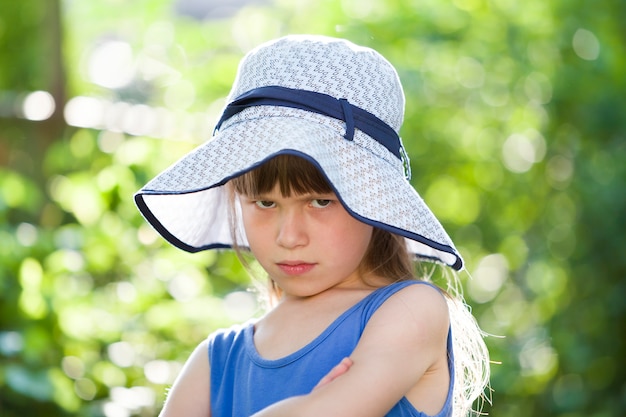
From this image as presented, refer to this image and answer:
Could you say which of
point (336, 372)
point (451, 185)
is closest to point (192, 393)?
point (336, 372)

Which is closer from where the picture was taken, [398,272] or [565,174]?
[398,272]

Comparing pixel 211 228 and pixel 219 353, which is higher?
pixel 211 228

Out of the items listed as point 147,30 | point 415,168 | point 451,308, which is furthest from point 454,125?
point 451,308

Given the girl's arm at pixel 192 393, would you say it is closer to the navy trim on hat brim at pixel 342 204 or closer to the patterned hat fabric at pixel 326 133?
the navy trim on hat brim at pixel 342 204

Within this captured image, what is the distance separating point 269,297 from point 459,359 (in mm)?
447

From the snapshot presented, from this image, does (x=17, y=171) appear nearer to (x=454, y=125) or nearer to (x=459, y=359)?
(x=454, y=125)

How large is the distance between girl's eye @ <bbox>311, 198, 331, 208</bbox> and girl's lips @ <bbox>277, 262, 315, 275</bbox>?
0.37 ft

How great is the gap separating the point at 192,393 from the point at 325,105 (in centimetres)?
63

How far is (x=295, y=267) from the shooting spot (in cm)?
185

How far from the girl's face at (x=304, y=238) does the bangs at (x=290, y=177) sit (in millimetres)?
11

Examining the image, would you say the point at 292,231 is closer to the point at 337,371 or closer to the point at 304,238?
A: the point at 304,238

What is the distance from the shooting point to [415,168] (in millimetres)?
3949

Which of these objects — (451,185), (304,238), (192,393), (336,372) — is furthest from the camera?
(451,185)

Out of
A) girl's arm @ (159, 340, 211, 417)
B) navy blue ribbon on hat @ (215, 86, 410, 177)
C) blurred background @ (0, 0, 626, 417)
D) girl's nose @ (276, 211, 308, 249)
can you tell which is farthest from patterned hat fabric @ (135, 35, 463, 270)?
blurred background @ (0, 0, 626, 417)
